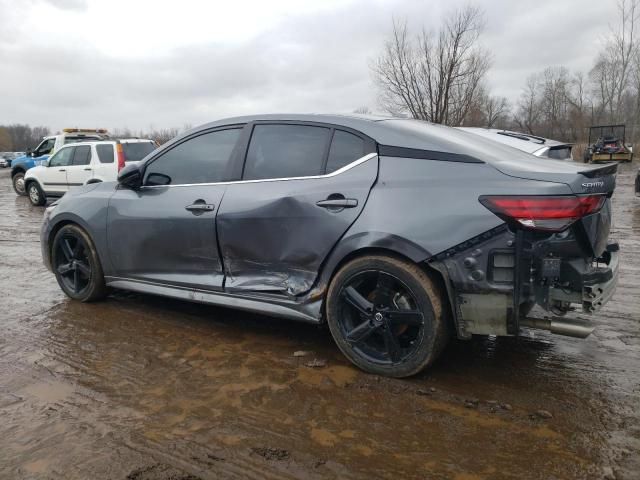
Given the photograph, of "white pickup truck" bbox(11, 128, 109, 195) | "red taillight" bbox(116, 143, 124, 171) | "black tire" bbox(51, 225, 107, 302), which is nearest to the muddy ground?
"black tire" bbox(51, 225, 107, 302)

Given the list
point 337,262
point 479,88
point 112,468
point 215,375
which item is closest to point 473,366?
point 337,262

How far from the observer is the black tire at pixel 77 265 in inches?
180

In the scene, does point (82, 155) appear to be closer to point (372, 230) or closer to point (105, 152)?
point (105, 152)

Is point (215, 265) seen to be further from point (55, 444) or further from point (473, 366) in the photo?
point (473, 366)

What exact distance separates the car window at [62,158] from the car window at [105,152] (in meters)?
1.10

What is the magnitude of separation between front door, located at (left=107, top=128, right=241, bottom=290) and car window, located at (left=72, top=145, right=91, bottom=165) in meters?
9.32

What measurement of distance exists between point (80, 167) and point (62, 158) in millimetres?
925

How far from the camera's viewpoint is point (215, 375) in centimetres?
326

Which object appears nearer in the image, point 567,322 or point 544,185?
point 544,185

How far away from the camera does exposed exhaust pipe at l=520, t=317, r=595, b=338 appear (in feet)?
9.28

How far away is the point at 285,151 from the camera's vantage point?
358cm

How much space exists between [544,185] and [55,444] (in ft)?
9.25

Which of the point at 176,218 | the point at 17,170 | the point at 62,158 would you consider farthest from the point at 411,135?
the point at 17,170

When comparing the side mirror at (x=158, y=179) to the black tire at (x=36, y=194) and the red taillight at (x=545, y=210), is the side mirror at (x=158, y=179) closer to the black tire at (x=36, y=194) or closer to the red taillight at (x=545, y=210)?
the red taillight at (x=545, y=210)
